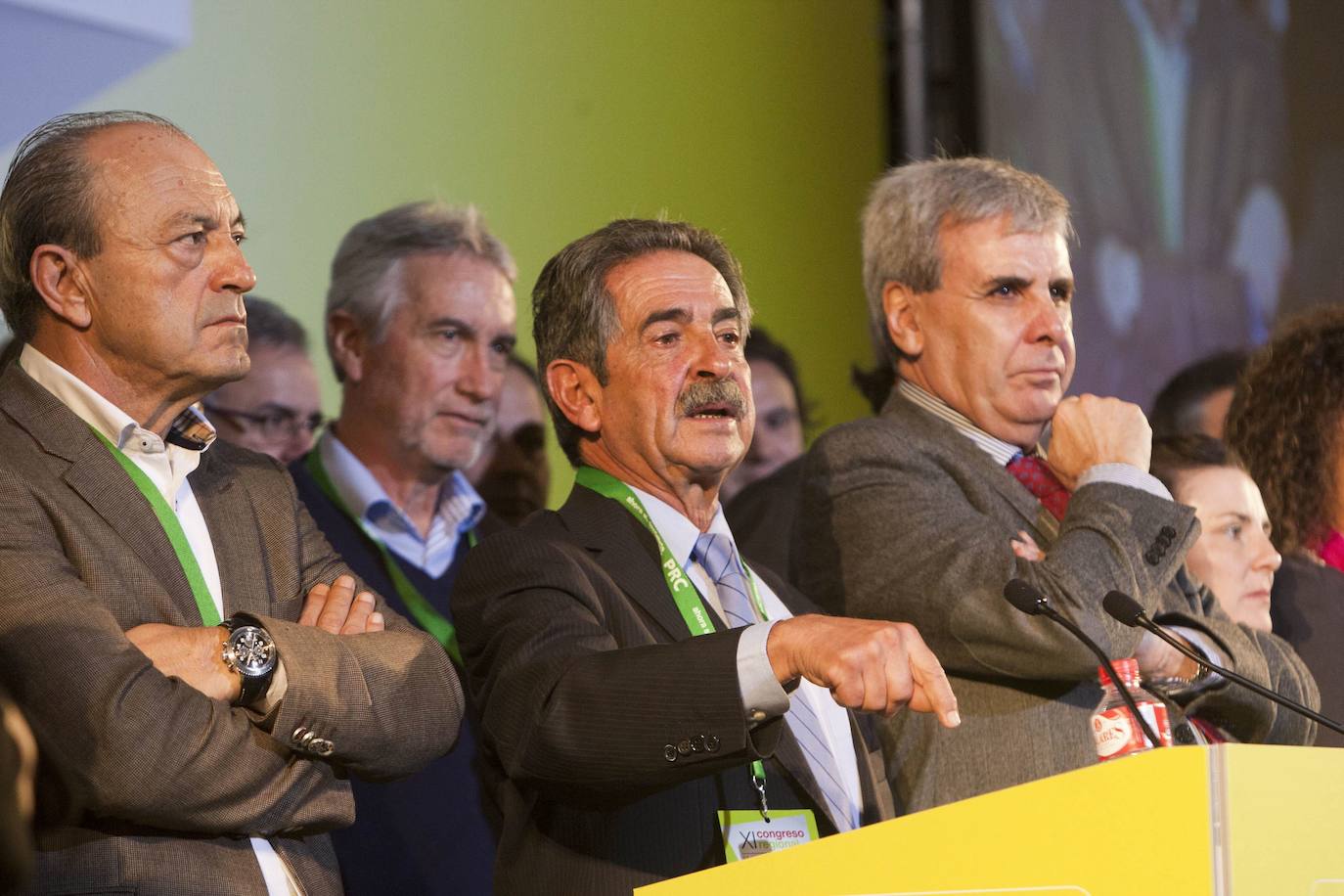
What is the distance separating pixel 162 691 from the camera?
7.43 feet

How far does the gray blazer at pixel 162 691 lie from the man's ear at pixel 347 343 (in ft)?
5.59

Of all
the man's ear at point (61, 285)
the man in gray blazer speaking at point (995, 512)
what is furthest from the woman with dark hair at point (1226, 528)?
the man's ear at point (61, 285)

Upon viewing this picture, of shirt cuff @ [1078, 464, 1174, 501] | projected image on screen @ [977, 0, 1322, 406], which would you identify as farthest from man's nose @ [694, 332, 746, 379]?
projected image on screen @ [977, 0, 1322, 406]

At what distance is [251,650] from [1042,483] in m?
1.65

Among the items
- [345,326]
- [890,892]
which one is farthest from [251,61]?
[890,892]

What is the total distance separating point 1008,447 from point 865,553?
1.35 ft

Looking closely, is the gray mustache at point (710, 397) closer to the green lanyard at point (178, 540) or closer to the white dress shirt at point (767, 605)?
the white dress shirt at point (767, 605)

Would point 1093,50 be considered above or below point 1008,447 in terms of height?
above

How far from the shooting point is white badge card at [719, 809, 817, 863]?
102 inches

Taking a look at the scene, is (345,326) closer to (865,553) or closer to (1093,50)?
(865,553)

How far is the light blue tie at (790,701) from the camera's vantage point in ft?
9.20

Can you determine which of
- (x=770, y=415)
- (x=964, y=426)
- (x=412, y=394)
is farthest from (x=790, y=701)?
(x=770, y=415)

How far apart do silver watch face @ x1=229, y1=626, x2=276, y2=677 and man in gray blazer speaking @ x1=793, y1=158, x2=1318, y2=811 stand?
1187 millimetres

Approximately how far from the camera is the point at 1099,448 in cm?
323
